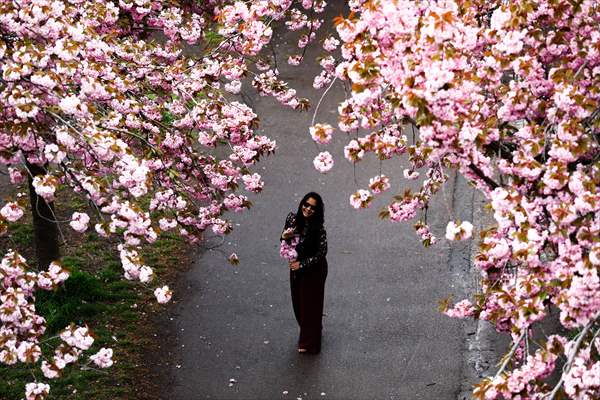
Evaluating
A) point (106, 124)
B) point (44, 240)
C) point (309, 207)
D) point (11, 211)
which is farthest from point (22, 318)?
point (44, 240)

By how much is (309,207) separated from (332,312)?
203cm

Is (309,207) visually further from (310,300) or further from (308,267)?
(310,300)

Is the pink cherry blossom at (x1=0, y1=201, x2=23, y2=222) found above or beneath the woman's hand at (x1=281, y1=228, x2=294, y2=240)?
beneath

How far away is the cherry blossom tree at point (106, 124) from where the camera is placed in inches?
270

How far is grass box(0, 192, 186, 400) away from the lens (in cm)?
1002

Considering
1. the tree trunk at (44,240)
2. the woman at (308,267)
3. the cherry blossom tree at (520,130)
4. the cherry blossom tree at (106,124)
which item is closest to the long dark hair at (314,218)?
the woman at (308,267)

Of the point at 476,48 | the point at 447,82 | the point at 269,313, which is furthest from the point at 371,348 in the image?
the point at 447,82

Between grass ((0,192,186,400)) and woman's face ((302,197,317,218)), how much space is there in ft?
8.20

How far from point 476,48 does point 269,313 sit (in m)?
5.16

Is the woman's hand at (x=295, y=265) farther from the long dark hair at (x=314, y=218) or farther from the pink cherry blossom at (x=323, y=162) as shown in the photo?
the pink cherry blossom at (x=323, y=162)

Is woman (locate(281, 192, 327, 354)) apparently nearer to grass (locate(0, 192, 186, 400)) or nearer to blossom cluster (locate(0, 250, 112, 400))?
grass (locate(0, 192, 186, 400))

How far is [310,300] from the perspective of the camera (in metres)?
10.6

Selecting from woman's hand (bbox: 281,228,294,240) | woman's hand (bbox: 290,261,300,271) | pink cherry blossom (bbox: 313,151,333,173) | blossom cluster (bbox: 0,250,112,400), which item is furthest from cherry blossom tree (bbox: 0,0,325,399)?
pink cherry blossom (bbox: 313,151,333,173)

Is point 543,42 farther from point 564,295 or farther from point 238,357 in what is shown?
point 238,357
